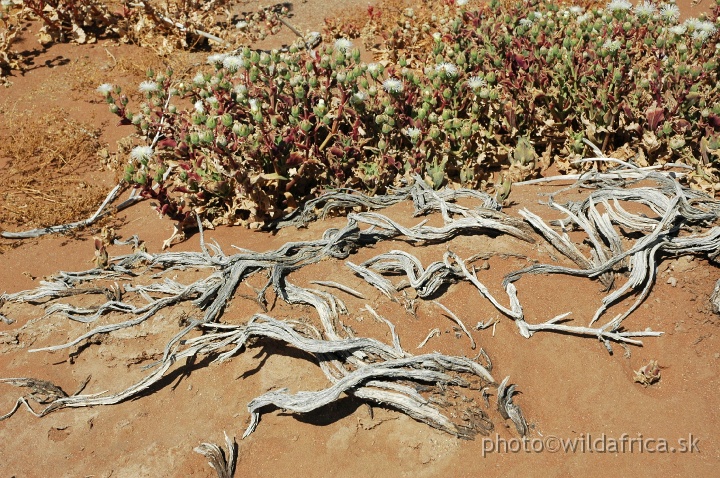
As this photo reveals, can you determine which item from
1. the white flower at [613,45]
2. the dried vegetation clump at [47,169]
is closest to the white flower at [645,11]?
the white flower at [613,45]

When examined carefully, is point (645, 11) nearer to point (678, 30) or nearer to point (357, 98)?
point (678, 30)

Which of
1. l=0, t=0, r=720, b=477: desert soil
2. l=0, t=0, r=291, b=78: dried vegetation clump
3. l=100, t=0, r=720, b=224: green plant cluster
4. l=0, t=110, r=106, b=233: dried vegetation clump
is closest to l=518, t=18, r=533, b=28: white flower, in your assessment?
l=100, t=0, r=720, b=224: green plant cluster

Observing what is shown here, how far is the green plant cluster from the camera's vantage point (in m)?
3.67

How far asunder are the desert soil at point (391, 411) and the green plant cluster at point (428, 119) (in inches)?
31.9

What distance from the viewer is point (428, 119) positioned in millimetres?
3895

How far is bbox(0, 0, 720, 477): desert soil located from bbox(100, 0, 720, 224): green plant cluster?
2.66 ft

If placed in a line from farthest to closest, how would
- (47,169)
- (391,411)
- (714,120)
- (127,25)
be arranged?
(127,25), (47,169), (714,120), (391,411)

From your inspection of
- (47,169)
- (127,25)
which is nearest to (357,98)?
(47,169)

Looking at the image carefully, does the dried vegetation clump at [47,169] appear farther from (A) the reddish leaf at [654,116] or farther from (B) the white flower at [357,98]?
(A) the reddish leaf at [654,116]

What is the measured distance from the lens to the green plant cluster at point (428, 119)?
144 inches

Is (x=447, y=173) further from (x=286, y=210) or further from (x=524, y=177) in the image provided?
(x=286, y=210)

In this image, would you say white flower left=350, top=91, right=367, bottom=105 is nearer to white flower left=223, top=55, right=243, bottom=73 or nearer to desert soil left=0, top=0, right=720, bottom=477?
white flower left=223, top=55, right=243, bottom=73

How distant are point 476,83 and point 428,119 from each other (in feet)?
1.33

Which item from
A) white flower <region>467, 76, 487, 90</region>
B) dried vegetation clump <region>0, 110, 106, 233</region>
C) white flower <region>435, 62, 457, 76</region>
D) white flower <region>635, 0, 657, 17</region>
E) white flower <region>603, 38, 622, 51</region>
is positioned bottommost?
dried vegetation clump <region>0, 110, 106, 233</region>
